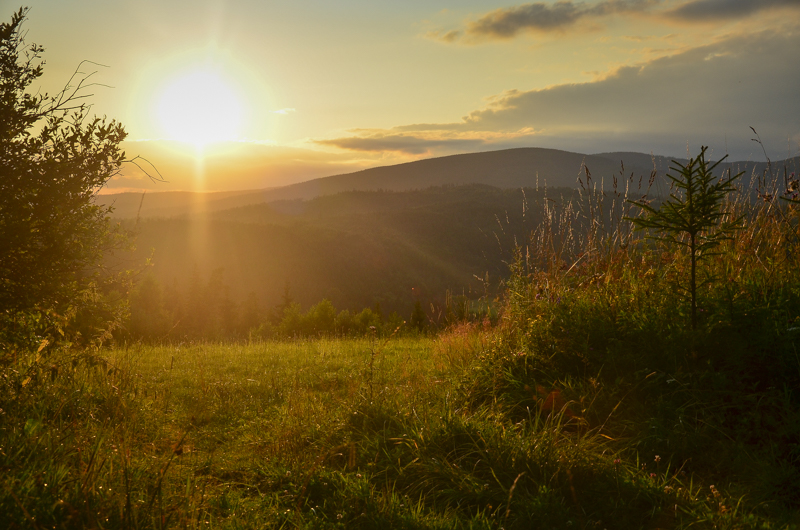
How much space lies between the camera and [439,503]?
123 inches

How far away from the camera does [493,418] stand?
13.9 ft

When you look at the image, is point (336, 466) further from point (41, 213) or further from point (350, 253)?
point (350, 253)

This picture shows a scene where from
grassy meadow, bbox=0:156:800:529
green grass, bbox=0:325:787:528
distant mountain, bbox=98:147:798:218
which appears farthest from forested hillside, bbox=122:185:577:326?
green grass, bbox=0:325:787:528

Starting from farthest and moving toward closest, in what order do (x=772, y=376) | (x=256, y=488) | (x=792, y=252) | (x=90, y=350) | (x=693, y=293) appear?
(x=792, y=252)
(x=90, y=350)
(x=693, y=293)
(x=772, y=376)
(x=256, y=488)

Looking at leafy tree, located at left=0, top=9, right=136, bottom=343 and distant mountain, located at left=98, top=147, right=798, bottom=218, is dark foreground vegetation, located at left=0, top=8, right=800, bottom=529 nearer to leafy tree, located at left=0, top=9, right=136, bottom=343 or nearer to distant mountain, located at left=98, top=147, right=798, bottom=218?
leafy tree, located at left=0, top=9, right=136, bottom=343

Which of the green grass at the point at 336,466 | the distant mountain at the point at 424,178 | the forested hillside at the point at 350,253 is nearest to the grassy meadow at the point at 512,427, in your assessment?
the green grass at the point at 336,466

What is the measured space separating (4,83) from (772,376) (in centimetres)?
695

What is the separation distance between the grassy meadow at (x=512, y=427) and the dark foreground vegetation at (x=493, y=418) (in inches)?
0.8

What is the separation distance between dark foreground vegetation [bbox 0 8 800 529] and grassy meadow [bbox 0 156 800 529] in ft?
0.06

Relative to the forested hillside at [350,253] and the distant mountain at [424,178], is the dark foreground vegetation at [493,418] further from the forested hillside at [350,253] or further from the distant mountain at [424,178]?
the distant mountain at [424,178]

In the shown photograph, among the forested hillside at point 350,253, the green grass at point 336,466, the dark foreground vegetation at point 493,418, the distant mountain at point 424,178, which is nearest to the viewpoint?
the green grass at point 336,466

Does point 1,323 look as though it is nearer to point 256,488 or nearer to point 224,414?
point 224,414

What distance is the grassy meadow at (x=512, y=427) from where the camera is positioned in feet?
9.59

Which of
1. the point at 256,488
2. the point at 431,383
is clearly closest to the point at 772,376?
the point at 431,383
